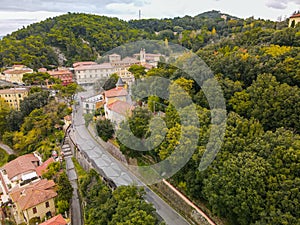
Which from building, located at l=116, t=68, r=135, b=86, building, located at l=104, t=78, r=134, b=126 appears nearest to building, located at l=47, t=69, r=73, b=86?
building, located at l=116, t=68, r=135, b=86

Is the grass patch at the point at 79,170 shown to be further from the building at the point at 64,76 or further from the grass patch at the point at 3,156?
the building at the point at 64,76

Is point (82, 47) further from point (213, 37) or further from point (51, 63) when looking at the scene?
point (213, 37)

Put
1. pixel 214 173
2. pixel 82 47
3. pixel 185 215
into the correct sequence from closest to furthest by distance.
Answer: pixel 214 173 → pixel 185 215 → pixel 82 47

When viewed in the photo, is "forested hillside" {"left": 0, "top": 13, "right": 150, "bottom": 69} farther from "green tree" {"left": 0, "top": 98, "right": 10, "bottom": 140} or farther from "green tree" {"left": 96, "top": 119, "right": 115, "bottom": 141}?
"green tree" {"left": 96, "top": 119, "right": 115, "bottom": 141}

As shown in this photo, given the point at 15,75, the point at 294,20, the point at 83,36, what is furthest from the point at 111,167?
the point at 83,36

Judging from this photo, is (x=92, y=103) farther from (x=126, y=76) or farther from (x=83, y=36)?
(x=83, y=36)

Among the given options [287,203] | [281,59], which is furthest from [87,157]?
[281,59]

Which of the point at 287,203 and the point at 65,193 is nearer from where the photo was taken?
the point at 287,203

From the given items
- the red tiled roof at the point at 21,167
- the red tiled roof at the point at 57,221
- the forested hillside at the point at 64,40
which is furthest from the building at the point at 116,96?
the forested hillside at the point at 64,40
